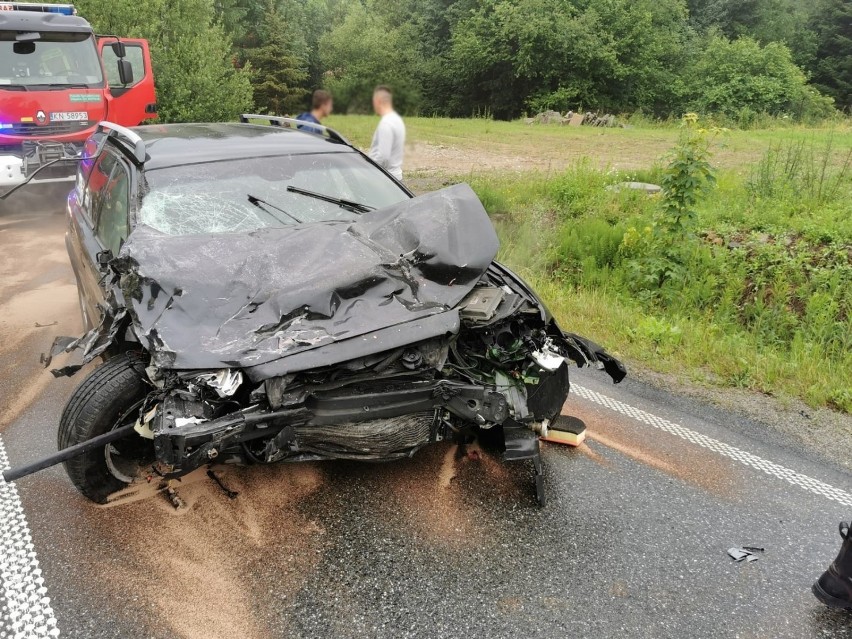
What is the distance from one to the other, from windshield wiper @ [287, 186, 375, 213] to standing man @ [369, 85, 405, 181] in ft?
6.61

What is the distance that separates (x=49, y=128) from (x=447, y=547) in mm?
9252

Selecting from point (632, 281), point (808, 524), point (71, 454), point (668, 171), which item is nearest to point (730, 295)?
point (632, 281)

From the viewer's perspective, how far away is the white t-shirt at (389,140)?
5887 millimetres

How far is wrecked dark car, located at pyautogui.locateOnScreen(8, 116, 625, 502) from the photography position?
2463mm

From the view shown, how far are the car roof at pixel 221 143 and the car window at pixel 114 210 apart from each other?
0.22 m

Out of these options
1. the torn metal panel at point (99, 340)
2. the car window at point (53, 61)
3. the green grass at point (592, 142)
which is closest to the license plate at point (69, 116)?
the car window at point (53, 61)

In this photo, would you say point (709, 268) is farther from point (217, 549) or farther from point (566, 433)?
point (217, 549)

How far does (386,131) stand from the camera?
589cm

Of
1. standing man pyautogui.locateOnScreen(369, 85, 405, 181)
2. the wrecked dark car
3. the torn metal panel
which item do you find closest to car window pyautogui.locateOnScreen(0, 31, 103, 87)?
standing man pyautogui.locateOnScreen(369, 85, 405, 181)

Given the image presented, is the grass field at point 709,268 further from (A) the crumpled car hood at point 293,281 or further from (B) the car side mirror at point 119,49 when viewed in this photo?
(B) the car side mirror at point 119,49

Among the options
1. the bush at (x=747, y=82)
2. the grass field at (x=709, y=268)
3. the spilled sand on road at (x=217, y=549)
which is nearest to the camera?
the spilled sand on road at (x=217, y=549)

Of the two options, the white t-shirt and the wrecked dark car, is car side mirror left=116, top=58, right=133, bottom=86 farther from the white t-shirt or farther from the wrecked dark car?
the wrecked dark car

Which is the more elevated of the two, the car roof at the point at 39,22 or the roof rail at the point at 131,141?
the car roof at the point at 39,22

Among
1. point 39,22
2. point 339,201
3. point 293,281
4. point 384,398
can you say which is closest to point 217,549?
point 384,398
